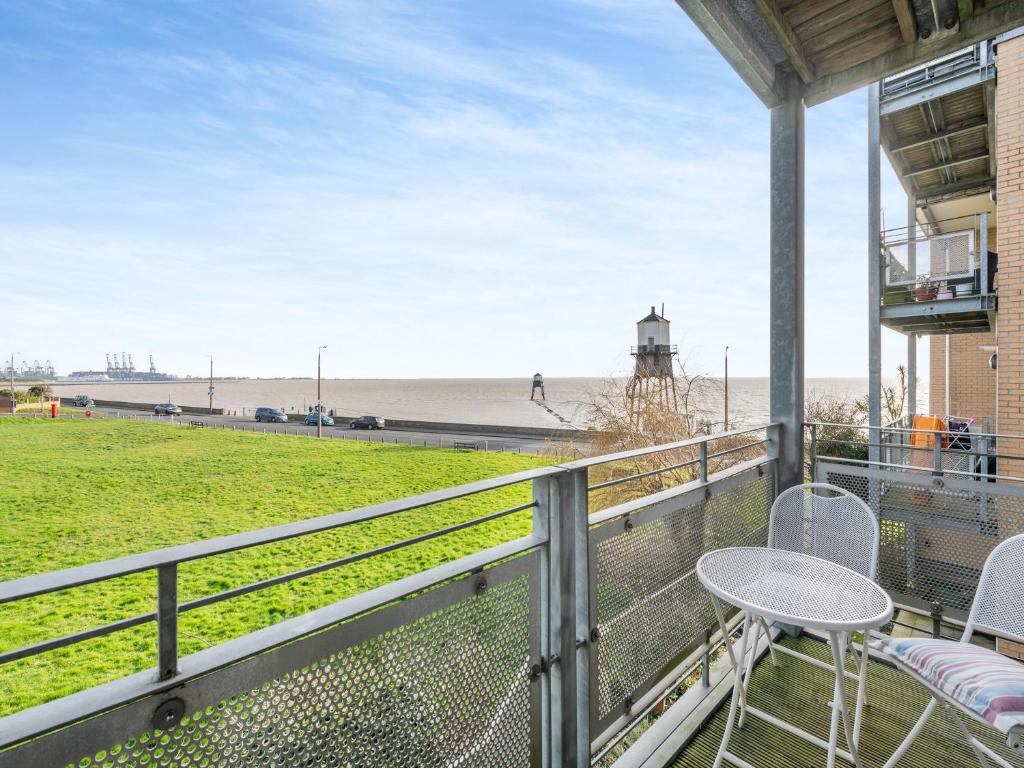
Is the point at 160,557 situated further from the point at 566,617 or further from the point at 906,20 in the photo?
the point at 906,20

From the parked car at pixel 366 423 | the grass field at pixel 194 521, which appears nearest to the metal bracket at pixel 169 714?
the grass field at pixel 194 521

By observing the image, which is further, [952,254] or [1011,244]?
[952,254]

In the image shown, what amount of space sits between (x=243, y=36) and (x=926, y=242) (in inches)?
1198

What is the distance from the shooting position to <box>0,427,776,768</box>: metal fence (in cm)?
80

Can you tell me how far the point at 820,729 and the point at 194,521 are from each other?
61.3ft

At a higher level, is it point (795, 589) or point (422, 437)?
point (795, 589)

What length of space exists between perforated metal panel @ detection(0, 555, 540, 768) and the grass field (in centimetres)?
729

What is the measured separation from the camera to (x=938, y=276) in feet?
21.6

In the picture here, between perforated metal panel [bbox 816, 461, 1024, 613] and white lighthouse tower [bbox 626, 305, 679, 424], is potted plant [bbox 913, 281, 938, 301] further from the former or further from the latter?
white lighthouse tower [bbox 626, 305, 679, 424]

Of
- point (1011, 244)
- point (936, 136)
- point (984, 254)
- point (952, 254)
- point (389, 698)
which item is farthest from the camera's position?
point (936, 136)

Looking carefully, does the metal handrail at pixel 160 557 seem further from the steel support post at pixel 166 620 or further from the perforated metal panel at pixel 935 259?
the perforated metal panel at pixel 935 259

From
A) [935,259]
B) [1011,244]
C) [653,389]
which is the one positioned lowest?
[653,389]

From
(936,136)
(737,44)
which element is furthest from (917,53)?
(936,136)

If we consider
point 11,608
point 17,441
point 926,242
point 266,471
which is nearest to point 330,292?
point 17,441
